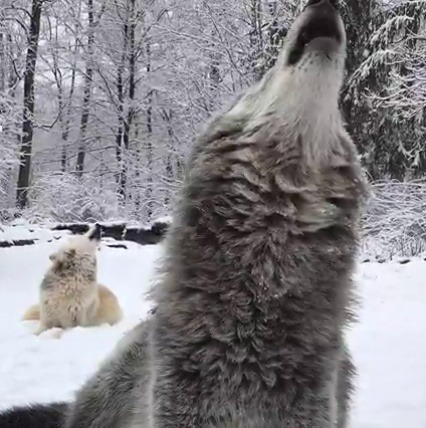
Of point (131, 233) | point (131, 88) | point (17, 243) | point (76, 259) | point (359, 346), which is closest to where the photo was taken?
point (359, 346)

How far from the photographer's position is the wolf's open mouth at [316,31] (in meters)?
2.21

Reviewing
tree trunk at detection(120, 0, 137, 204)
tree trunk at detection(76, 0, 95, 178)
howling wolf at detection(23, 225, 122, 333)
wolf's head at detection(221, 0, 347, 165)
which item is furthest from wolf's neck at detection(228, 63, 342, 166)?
tree trunk at detection(76, 0, 95, 178)

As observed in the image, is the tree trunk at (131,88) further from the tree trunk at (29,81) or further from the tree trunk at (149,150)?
the tree trunk at (29,81)

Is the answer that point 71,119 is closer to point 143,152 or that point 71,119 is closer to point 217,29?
point 143,152

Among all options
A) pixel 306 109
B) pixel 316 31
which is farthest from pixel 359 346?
pixel 316 31

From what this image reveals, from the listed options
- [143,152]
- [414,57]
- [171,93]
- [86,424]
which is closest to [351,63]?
[414,57]

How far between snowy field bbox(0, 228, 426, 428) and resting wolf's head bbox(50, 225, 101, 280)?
682 millimetres

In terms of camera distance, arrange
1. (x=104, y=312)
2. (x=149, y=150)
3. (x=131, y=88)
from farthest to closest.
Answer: (x=131, y=88), (x=149, y=150), (x=104, y=312)

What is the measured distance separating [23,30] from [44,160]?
6.96 meters

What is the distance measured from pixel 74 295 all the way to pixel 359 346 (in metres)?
3.23

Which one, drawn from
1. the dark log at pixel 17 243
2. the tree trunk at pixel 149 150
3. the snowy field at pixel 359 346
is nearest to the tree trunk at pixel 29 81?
the tree trunk at pixel 149 150

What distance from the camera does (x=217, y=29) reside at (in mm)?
18219

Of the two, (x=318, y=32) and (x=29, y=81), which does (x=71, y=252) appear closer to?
(x=318, y=32)

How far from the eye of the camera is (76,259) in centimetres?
789
